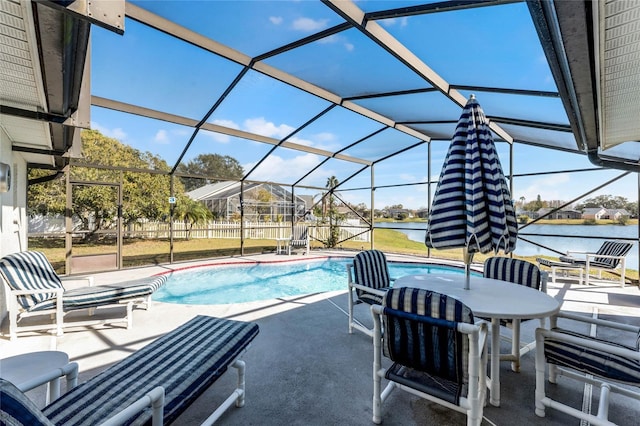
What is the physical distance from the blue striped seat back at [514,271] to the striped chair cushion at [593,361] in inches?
42.1

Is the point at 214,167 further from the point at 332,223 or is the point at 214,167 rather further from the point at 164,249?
the point at 332,223

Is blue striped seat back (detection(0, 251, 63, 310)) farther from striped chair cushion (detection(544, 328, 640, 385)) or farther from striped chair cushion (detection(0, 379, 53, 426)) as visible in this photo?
striped chair cushion (detection(544, 328, 640, 385))

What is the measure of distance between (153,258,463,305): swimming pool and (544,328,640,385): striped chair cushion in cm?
361

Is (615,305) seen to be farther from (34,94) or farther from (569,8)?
(34,94)

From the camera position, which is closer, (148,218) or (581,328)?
(581,328)

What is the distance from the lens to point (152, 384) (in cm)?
157

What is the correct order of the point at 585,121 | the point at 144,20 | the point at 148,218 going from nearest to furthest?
the point at 585,121, the point at 144,20, the point at 148,218

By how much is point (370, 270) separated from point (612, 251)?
6285mm

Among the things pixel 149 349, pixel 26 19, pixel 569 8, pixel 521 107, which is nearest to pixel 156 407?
pixel 149 349

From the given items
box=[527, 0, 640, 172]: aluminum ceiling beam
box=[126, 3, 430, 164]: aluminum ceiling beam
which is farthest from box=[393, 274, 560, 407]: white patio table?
box=[126, 3, 430, 164]: aluminum ceiling beam

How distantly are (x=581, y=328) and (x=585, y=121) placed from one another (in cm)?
287

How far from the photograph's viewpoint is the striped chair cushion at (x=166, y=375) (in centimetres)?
138

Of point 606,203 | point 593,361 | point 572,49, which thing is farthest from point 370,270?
point 606,203

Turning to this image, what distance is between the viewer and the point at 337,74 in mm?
4691
